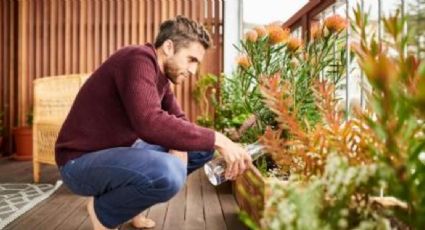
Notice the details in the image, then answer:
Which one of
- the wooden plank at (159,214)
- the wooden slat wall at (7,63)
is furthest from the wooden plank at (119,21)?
the wooden plank at (159,214)

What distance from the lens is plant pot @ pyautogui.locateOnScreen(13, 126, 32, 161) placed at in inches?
228

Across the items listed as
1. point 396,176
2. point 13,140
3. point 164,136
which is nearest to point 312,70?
point 164,136

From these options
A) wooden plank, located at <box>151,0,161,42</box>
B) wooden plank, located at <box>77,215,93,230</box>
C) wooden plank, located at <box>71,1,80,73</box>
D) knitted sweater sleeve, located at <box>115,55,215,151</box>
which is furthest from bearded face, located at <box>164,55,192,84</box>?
wooden plank, located at <box>71,1,80,73</box>

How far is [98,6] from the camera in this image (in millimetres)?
6082

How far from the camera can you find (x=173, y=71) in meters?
2.09

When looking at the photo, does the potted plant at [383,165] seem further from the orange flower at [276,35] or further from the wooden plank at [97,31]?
the wooden plank at [97,31]

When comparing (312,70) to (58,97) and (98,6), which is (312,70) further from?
(98,6)

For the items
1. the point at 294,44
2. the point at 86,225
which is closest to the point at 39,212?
the point at 86,225

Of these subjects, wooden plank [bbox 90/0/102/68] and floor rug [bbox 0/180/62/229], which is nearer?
floor rug [bbox 0/180/62/229]

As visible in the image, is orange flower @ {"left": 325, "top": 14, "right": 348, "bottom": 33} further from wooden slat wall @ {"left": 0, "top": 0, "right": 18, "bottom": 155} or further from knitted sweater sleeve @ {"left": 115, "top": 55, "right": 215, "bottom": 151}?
wooden slat wall @ {"left": 0, "top": 0, "right": 18, "bottom": 155}

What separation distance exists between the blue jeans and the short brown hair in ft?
1.47

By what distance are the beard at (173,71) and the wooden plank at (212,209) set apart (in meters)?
0.86

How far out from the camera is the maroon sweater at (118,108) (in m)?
1.78

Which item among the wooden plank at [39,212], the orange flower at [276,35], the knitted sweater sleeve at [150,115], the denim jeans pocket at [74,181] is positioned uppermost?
the orange flower at [276,35]
